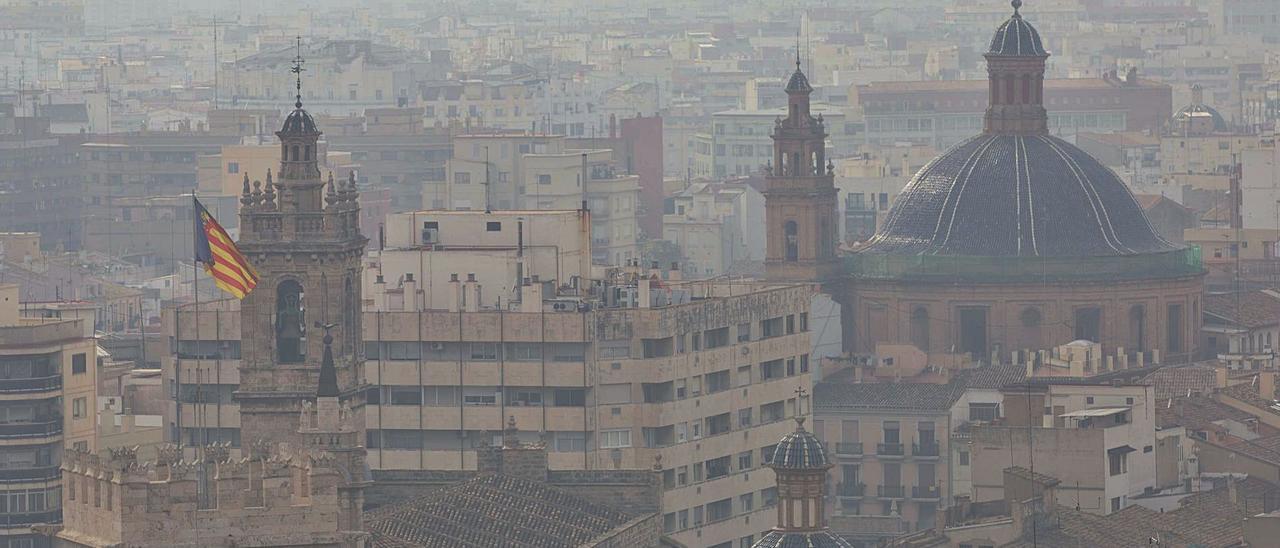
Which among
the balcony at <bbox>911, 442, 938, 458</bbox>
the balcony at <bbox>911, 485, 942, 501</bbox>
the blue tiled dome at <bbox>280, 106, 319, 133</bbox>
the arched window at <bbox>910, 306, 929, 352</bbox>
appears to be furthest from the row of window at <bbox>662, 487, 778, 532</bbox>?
the arched window at <bbox>910, 306, 929, 352</bbox>

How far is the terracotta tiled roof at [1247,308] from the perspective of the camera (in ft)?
531

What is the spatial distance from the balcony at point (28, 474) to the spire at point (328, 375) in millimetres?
14089

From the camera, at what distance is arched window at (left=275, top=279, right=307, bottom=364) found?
100562 millimetres

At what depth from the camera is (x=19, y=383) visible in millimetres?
113938

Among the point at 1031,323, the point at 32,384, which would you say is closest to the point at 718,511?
the point at 32,384

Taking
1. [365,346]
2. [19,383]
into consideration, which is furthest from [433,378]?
[19,383]

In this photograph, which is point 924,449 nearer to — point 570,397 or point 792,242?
point 792,242

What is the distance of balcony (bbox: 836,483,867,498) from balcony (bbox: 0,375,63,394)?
31.2 meters

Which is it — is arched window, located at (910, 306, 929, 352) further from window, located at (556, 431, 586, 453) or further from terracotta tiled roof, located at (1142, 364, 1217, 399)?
window, located at (556, 431, 586, 453)

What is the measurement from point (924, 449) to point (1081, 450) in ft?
82.1

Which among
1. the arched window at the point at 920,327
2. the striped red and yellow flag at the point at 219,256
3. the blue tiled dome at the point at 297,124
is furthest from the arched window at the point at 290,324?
the arched window at the point at 920,327

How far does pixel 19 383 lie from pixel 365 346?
311 inches

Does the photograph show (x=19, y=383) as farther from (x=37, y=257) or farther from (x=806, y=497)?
(x=37, y=257)

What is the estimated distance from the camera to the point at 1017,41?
165 meters
